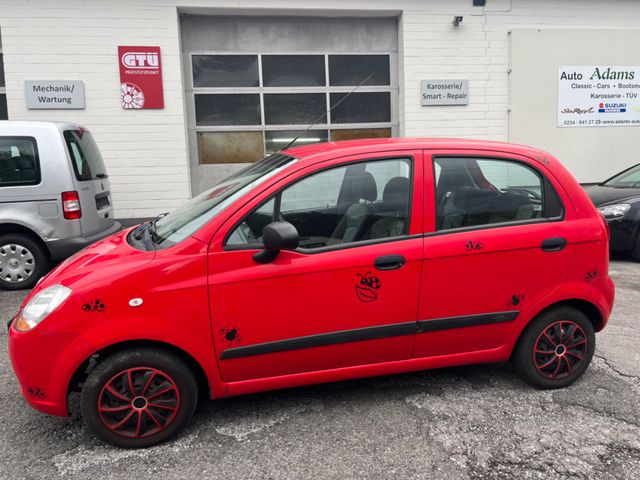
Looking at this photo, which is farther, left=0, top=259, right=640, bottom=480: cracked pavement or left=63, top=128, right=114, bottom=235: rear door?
left=63, top=128, right=114, bottom=235: rear door

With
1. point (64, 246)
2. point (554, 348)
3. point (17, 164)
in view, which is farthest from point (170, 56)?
point (554, 348)

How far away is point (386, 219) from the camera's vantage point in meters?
3.07

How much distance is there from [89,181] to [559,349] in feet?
17.6

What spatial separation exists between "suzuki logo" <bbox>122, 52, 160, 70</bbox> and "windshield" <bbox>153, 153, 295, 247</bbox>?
6.61 m

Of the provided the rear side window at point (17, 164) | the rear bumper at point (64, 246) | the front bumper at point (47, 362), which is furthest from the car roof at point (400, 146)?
the rear side window at point (17, 164)

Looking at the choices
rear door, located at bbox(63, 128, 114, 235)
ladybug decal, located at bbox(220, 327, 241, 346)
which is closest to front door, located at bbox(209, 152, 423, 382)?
ladybug decal, located at bbox(220, 327, 241, 346)

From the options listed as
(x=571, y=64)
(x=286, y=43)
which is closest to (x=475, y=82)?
(x=571, y=64)

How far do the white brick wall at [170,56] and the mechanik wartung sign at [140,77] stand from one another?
0.39 ft

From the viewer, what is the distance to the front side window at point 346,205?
2.95 m

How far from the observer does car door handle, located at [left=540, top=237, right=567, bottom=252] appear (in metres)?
3.19

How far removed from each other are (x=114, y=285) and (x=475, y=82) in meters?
9.19

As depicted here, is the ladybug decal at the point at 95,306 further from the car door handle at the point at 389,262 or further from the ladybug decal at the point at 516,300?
the ladybug decal at the point at 516,300

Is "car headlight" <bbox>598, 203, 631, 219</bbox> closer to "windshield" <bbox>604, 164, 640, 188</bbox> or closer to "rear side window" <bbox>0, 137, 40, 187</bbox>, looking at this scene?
"windshield" <bbox>604, 164, 640, 188</bbox>

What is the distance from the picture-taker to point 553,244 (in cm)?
321
